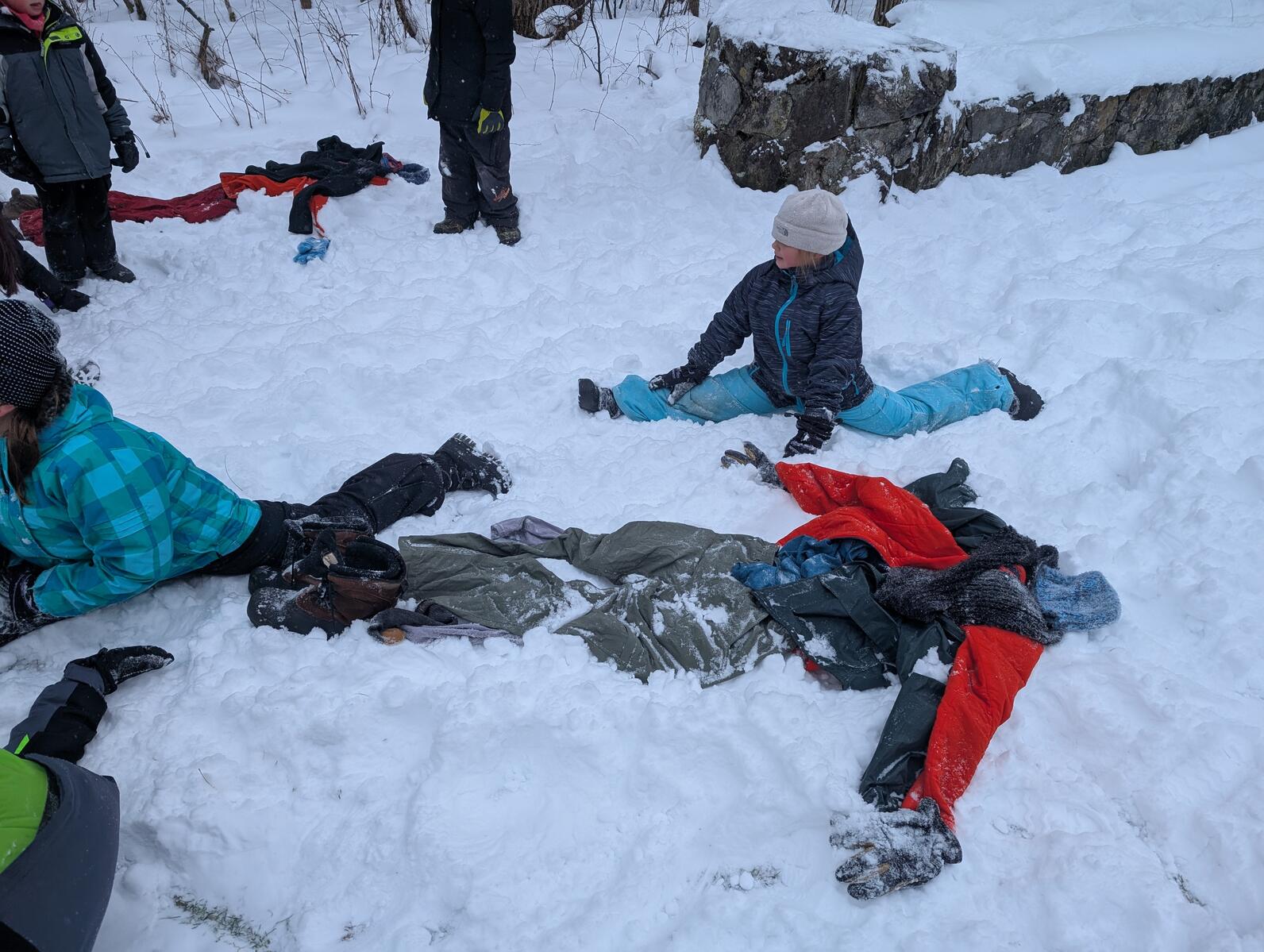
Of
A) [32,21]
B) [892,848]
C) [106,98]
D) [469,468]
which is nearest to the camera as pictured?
[892,848]

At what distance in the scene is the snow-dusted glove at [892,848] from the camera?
1882 mm

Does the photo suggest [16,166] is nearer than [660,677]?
No

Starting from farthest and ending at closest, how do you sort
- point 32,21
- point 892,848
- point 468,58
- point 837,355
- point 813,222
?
point 468,58 → point 32,21 → point 837,355 → point 813,222 → point 892,848

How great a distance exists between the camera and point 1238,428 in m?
3.20

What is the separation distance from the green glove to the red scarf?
2.19 meters

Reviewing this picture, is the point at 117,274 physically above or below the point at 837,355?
below

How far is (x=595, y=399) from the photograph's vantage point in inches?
149

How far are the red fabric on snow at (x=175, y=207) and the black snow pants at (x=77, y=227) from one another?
1.97 feet

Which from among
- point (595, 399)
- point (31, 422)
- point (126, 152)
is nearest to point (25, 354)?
point (31, 422)

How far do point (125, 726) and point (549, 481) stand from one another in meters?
1.72

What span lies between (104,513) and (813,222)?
104 inches

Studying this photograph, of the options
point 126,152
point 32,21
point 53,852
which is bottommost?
point 53,852

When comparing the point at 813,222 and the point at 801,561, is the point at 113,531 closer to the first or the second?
the point at 801,561

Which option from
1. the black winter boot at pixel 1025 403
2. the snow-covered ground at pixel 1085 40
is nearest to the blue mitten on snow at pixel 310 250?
the black winter boot at pixel 1025 403
